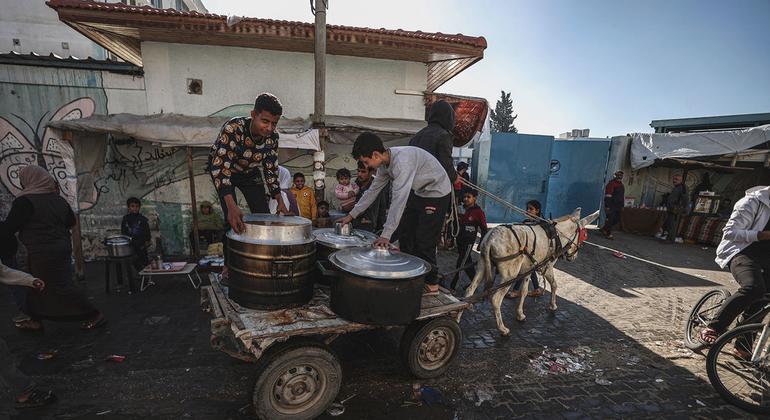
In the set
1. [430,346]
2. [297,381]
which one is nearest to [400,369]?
[430,346]

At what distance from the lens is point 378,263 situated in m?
2.70

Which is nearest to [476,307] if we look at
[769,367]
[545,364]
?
[545,364]

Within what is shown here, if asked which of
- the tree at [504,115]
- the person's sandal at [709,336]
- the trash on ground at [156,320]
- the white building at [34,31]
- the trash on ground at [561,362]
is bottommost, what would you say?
the trash on ground at [156,320]

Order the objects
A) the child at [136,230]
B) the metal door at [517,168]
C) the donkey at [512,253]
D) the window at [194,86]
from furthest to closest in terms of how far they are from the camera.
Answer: the metal door at [517,168], the window at [194,86], the child at [136,230], the donkey at [512,253]

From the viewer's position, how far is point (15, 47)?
31.1ft

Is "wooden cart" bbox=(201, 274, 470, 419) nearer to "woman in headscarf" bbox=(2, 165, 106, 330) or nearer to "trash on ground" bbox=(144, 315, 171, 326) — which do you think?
"trash on ground" bbox=(144, 315, 171, 326)

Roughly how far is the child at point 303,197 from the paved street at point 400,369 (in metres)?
2.80

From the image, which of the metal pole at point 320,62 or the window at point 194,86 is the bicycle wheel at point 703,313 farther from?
the window at point 194,86

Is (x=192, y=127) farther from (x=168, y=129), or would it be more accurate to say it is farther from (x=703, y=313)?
(x=703, y=313)

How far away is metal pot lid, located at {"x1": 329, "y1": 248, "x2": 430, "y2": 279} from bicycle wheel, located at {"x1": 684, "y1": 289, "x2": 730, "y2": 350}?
4.03m

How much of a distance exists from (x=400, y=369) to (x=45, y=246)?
4.39 meters

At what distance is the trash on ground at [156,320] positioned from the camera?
14.4 feet

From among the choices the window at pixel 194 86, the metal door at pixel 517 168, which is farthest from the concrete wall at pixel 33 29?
the metal door at pixel 517 168

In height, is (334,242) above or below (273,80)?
below
